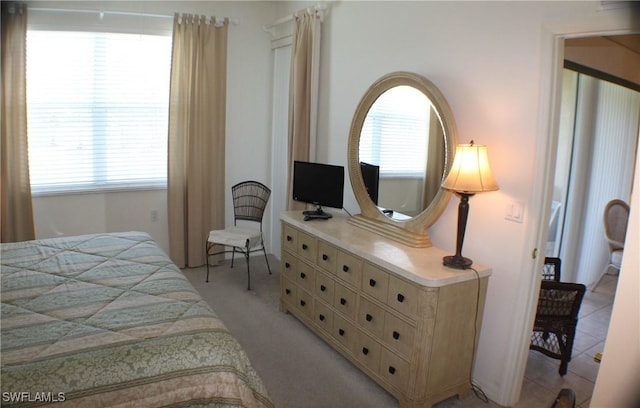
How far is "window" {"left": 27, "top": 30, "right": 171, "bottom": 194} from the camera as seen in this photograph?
394cm

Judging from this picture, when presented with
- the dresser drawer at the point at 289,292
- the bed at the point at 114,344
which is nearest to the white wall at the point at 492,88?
the dresser drawer at the point at 289,292

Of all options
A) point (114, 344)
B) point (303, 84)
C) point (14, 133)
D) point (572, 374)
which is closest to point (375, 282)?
point (114, 344)

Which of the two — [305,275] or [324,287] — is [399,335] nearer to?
[324,287]

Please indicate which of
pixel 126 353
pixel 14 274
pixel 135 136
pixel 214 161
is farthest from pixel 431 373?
pixel 135 136

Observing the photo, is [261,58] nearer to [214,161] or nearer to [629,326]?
[214,161]

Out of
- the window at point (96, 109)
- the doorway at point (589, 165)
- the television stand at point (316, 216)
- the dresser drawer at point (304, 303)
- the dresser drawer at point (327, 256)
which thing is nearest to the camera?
the dresser drawer at point (327, 256)

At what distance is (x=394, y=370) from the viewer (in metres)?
2.46

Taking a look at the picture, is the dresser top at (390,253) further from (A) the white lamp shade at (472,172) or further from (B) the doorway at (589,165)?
(B) the doorway at (589,165)

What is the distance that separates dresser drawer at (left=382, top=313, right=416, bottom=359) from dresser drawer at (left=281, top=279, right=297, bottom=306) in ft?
3.59

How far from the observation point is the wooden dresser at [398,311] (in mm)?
2279

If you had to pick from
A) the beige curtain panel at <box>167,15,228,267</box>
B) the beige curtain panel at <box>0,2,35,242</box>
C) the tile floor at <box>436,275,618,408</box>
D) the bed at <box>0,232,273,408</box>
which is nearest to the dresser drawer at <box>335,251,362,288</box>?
the tile floor at <box>436,275,618,408</box>

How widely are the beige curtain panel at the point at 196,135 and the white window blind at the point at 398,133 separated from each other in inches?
74.5

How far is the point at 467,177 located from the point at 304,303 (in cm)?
165

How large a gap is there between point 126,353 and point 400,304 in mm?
1411
